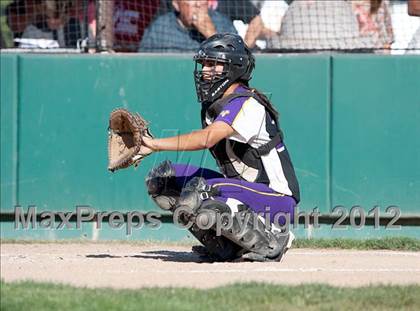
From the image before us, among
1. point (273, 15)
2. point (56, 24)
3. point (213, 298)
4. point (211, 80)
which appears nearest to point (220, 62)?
point (211, 80)

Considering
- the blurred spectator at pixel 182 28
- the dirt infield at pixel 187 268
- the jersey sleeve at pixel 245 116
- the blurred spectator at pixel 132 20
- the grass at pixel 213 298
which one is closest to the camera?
the grass at pixel 213 298

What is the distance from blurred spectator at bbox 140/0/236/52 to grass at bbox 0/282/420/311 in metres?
5.28

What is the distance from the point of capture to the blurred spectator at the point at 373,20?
1072cm

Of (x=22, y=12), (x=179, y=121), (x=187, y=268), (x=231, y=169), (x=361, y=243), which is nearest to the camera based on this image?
(x=187, y=268)

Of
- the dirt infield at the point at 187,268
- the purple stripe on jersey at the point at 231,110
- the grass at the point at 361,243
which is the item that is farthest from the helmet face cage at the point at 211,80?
the grass at the point at 361,243

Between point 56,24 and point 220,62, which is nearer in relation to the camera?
point 220,62

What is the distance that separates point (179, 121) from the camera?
33.8 feet

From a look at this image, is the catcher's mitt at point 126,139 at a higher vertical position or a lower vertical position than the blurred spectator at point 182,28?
lower

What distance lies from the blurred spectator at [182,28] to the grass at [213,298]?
5.28m

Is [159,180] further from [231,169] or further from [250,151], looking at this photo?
[250,151]

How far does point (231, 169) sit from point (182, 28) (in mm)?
3878

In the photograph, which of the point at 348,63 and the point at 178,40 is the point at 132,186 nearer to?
the point at 178,40

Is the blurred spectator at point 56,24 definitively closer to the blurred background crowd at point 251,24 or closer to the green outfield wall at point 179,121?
the blurred background crowd at point 251,24

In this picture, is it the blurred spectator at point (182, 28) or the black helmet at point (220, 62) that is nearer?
the black helmet at point (220, 62)
